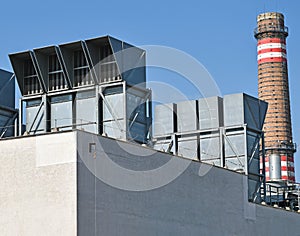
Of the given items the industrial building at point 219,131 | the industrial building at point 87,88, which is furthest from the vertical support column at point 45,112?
the industrial building at point 219,131

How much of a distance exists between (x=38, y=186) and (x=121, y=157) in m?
3.89

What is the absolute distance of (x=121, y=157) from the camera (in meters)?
32.4

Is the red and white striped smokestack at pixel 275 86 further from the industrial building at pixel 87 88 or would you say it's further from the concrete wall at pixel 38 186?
the concrete wall at pixel 38 186

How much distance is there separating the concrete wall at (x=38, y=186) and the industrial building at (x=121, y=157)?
1.6 inches

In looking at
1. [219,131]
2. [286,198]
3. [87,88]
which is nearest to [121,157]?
[87,88]

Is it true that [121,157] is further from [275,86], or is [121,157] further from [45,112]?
[275,86]

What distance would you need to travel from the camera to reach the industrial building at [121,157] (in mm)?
30109

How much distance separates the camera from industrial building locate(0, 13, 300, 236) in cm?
3011

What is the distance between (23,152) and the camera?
30906 mm

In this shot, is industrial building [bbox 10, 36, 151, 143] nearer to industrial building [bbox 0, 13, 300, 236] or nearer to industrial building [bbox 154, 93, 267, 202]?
industrial building [bbox 0, 13, 300, 236]

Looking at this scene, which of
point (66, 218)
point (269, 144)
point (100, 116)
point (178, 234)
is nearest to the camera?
point (66, 218)

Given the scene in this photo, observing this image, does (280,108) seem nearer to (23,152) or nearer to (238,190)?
(238,190)

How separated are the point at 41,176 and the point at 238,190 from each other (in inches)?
563

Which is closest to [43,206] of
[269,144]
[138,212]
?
[138,212]
